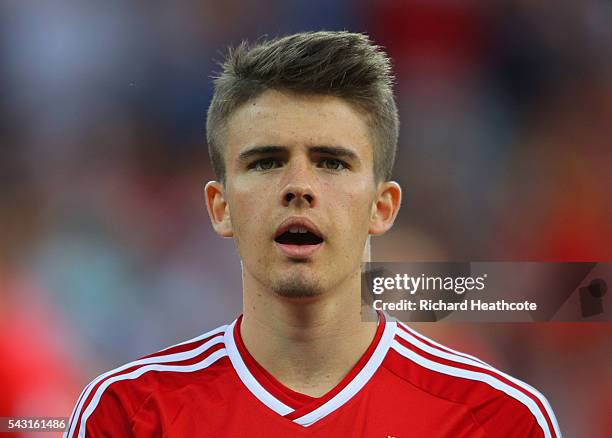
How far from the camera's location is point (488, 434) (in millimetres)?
2070

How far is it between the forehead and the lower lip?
0.91 feet

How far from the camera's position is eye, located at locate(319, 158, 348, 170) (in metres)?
2.07

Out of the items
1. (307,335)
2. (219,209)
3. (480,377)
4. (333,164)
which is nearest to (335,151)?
(333,164)

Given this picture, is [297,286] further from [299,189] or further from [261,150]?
[261,150]

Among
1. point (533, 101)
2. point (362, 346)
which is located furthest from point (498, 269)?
point (362, 346)

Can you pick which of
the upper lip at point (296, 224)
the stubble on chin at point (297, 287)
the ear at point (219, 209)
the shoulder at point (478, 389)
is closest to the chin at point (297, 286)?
the stubble on chin at point (297, 287)

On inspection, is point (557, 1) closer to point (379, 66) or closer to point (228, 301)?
point (379, 66)

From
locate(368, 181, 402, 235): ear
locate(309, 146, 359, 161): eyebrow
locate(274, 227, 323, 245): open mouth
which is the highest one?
locate(309, 146, 359, 161): eyebrow

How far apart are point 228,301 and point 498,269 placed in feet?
3.25

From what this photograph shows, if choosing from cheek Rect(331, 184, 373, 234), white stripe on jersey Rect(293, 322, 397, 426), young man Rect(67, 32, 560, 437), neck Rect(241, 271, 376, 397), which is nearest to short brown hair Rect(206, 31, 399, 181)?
young man Rect(67, 32, 560, 437)

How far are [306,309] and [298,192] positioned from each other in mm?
336

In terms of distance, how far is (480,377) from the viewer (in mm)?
2176

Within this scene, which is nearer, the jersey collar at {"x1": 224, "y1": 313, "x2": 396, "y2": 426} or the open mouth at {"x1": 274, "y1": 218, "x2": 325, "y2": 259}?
the open mouth at {"x1": 274, "y1": 218, "x2": 325, "y2": 259}

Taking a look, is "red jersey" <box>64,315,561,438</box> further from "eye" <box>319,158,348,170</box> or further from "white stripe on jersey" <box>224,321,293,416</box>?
"eye" <box>319,158,348,170</box>
